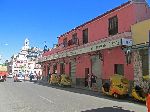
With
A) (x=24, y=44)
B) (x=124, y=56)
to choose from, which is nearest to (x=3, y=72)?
(x=124, y=56)

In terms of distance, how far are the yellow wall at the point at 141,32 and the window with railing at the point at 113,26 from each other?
492 centimetres

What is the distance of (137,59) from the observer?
22406 mm

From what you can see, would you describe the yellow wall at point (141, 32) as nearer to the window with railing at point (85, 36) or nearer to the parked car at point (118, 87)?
the parked car at point (118, 87)

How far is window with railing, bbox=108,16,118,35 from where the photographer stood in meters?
27.4

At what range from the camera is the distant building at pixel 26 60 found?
10777 cm

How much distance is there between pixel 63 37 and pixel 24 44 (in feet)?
288

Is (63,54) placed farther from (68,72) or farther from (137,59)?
(137,59)

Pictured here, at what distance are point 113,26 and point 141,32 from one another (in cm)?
671

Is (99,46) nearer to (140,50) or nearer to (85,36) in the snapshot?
(140,50)

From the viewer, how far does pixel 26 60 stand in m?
114

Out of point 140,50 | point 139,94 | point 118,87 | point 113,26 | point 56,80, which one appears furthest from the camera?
point 56,80

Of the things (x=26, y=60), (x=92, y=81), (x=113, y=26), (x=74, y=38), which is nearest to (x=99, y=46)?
(x=113, y=26)

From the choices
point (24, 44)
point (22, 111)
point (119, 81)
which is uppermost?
point (24, 44)

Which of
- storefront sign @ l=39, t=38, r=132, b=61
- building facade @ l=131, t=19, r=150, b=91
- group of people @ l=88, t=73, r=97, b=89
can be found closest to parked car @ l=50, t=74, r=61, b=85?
storefront sign @ l=39, t=38, r=132, b=61
